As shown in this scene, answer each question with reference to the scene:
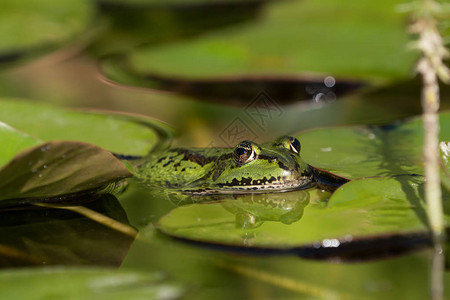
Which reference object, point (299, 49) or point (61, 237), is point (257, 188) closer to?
point (61, 237)

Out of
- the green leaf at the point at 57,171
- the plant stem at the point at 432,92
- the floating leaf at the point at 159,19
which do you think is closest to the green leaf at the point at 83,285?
the green leaf at the point at 57,171

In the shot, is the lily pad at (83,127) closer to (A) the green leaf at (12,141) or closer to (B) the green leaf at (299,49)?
(A) the green leaf at (12,141)

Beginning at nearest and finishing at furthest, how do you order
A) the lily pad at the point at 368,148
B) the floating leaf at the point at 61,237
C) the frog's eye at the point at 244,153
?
the floating leaf at the point at 61,237 < the lily pad at the point at 368,148 < the frog's eye at the point at 244,153

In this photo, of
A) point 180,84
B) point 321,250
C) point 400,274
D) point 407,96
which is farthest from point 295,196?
point 180,84

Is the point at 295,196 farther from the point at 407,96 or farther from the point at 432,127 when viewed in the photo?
the point at 407,96

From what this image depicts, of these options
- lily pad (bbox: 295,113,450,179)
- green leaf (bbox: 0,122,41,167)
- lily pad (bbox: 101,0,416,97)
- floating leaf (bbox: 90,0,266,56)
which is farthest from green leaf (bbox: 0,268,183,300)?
floating leaf (bbox: 90,0,266,56)

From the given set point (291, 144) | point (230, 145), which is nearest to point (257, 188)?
point (291, 144)

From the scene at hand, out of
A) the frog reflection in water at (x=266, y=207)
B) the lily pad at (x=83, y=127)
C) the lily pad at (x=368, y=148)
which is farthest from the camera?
the lily pad at (x=83, y=127)

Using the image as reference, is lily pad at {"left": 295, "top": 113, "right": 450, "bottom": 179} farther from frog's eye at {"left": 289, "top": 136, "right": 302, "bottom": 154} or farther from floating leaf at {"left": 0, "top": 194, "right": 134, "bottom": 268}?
floating leaf at {"left": 0, "top": 194, "right": 134, "bottom": 268}
